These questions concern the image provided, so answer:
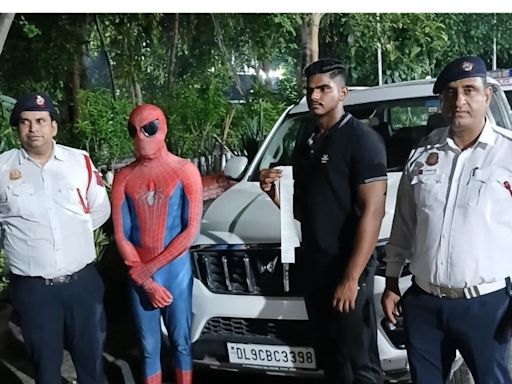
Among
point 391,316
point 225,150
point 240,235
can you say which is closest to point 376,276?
point 391,316

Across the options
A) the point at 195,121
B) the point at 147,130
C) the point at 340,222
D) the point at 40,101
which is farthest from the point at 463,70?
the point at 195,121

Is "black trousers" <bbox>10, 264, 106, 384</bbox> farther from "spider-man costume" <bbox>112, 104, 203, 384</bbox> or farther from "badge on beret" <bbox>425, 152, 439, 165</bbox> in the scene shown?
"badge on beret" <bbox>425, 152, 439, 165</bbox>

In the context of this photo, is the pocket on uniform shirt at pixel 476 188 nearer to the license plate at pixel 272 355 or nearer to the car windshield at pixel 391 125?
the license plate at pixel 272 355

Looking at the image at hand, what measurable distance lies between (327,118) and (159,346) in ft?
4.56

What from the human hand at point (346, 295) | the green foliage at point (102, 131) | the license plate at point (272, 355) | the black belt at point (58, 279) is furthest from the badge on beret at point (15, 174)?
the green foliage at point (102, 131)

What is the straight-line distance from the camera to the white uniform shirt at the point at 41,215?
2.88 m

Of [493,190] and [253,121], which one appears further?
[253,121]

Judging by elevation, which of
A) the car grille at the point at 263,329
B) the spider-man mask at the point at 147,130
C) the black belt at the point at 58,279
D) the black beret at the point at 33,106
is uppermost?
the black beret at the point at 33,106

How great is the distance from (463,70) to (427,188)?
0.42 meters

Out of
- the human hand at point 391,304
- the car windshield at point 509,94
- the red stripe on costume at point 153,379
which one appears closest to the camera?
the human hand at point 391,304

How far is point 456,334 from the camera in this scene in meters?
2.33

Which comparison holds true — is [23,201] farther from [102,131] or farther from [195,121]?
[195,121]

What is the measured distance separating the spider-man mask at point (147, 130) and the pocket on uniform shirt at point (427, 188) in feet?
4.01

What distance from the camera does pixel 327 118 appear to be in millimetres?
2791
